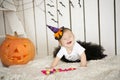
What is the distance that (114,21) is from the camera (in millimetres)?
1631

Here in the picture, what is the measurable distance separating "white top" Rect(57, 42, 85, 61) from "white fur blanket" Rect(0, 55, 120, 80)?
0.07m

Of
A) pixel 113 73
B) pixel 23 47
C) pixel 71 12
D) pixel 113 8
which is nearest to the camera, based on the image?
pixel 113 73

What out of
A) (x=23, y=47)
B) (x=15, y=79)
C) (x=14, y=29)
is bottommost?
(x=15, y=79)

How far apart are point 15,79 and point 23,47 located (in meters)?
0.34

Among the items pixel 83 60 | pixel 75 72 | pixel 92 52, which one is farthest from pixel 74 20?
pixel 75 72

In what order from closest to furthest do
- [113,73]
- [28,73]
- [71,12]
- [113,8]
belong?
[113,73]
[28,73]
[113,8]
[71,12]

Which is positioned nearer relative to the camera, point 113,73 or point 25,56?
point 113,73

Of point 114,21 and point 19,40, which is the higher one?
point 114,21

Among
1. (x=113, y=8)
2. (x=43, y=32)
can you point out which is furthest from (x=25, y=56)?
(x=113, y=8)

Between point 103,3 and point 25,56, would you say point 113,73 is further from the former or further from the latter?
point 103,3

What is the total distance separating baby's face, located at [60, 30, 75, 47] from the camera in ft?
4.06

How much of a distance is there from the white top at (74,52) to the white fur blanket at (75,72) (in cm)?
7

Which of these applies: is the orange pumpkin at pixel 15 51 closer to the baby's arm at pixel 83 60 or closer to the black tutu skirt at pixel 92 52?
the black tutu skirt at pixel 92 52

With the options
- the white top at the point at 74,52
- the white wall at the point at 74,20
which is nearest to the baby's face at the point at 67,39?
the white top at the point at 74,52
